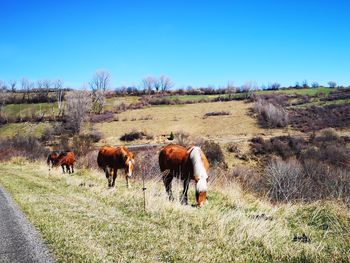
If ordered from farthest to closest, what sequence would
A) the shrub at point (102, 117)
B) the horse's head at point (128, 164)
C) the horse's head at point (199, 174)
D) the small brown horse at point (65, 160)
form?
the shrub at point (102, 117), the small brown horse at point (65, 160), the horse's head at point (128, 164), the horse's head at point (199, 174)

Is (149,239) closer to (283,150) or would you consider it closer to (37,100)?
(283,150)

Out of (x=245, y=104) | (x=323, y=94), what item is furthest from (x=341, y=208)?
(x=323, y=94)

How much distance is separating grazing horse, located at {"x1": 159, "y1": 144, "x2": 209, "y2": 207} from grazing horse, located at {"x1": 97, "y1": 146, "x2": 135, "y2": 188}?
2.51 meters

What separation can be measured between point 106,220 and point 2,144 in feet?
157

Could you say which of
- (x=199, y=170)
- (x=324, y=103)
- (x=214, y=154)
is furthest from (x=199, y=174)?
(x=324, y=103)

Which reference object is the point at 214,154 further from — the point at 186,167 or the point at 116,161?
the point at 186,167

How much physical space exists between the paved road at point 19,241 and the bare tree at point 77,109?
6436 centimetres

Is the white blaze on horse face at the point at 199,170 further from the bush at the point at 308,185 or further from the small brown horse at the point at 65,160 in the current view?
the small brown horse at the point at 65,160

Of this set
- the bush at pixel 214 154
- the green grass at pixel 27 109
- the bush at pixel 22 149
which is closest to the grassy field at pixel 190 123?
the bush at pixel 214 154

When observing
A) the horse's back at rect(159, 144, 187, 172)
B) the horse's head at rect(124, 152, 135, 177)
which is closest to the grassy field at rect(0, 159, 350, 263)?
the horse's back at rect(159, 144, 187, 172)

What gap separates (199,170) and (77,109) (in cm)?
6833

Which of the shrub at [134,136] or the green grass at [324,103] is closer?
the shrub at [134,136]

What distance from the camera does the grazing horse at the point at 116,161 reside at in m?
15.4

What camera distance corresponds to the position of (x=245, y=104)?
270 ft
